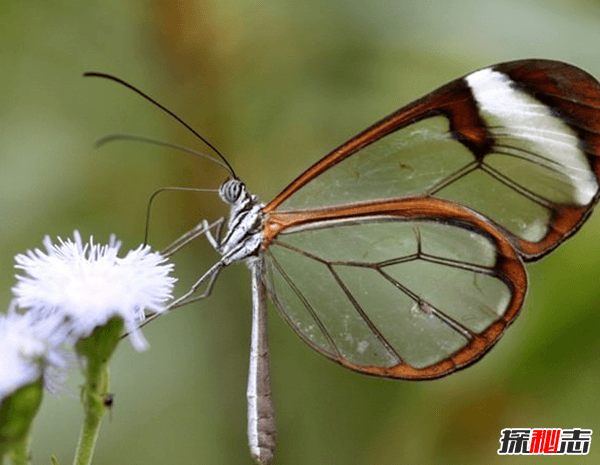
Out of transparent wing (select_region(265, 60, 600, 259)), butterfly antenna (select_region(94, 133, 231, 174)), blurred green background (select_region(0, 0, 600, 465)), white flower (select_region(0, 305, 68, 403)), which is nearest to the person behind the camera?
white flower (select_region(0, 305, 68, 403))

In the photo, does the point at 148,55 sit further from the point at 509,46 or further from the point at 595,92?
the point at 595,92

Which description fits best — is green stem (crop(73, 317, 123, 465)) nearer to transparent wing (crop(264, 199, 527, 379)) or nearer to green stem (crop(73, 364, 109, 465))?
green stem (crop(73, 364, 109, 465))

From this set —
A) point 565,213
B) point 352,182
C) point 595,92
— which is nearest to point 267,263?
point 352,182

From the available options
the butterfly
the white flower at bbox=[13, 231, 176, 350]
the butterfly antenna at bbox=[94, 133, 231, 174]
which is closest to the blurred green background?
the butterfly antenna at bbox=[94, 133, 231, 174]

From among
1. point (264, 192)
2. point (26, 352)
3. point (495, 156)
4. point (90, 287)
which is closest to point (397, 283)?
point (495, 156)

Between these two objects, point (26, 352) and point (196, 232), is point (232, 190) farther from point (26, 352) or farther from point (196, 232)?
point (26, 352)
